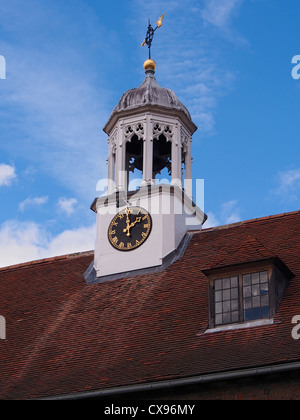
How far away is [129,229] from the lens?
26.4 metres

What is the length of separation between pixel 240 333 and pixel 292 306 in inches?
51.6

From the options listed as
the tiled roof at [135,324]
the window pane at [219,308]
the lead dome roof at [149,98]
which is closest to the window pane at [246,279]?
the tiled roof at [135,324]

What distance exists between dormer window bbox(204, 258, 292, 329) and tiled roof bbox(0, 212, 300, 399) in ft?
0.75

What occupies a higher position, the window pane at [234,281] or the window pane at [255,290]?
the window pane at [234,281]

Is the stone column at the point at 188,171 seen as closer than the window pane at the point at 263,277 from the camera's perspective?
No

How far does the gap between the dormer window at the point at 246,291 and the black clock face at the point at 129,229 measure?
4588 millimetres

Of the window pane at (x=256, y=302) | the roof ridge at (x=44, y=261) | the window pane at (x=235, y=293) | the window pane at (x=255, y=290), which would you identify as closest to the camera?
the window pane at (x=256, y=302)

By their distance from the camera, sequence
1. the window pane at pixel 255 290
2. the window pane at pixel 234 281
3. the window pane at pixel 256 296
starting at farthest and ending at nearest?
the window pane at pixel 234 281 → the window pane at pixel 255 290 → the window pane at pixel 256 296

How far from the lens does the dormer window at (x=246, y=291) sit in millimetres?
20797

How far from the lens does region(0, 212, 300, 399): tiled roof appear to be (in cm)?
1964

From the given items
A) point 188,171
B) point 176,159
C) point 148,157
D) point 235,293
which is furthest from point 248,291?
point 188,171

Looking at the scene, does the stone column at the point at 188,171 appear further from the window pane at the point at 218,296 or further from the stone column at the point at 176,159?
the window pane at the point at 218,296
